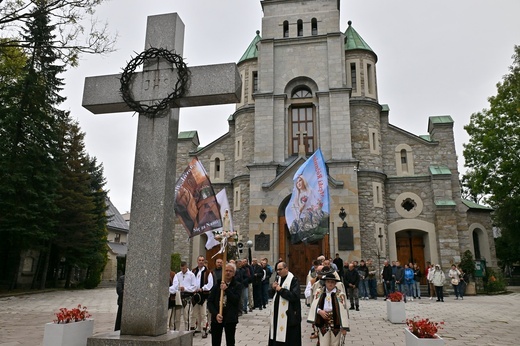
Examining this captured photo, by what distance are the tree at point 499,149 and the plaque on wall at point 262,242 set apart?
14.3 metres

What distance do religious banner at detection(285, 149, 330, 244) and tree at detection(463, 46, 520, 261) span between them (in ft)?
50.4

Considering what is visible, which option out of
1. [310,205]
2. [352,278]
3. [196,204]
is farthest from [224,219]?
[352,278]

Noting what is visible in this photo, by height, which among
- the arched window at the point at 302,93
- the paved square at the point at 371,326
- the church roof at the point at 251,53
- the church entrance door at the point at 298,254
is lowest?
the paved square at the point at 371,326

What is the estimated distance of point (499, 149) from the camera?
958 inches

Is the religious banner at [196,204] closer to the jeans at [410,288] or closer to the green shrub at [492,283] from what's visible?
the jeans at [410,288]

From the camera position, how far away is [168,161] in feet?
16.3

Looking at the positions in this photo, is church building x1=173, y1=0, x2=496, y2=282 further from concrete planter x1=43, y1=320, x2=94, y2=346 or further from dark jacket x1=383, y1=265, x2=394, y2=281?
concrete planter x1=43, y1=320, x2=94, y2=346

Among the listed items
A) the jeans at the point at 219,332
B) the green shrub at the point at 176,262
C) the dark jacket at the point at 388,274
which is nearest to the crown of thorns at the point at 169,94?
the jeans at the point at 219,332

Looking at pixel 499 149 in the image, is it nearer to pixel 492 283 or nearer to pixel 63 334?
pixel 492 283

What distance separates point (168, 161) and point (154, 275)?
139 centimetres

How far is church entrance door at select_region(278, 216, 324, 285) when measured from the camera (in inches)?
850

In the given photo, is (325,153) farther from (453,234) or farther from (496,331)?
(496,331)

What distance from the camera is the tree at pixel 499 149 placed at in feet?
76.7

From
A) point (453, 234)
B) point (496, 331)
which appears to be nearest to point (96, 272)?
point (453, 234)
